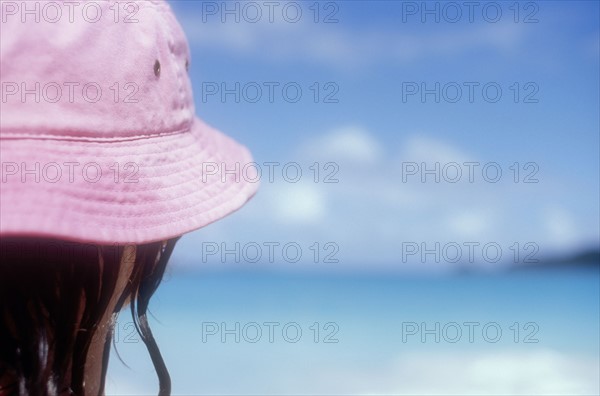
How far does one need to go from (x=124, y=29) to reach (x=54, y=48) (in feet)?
0.35

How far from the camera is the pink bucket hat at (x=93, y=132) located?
0.84 m

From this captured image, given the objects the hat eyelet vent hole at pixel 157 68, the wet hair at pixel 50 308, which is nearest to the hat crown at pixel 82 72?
the hat eyelet vent hole at pixel 157 68

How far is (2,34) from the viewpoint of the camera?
880 mm

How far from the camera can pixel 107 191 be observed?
0.88 meters

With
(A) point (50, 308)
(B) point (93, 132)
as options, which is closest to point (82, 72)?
(B) point (93, 132)

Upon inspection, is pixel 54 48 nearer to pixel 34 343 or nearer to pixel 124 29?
pixel 124 29

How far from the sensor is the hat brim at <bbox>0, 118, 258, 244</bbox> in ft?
2.68

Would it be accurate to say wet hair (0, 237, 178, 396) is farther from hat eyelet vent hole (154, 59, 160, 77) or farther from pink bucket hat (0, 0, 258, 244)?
hat eyelet vent hole (154, 59, 160, 77)

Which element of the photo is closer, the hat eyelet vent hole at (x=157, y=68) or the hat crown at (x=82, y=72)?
the hat crown at (x=82, y=72)

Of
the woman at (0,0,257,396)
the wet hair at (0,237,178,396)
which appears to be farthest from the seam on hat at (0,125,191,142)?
the wet hair at (0,237,178,396)

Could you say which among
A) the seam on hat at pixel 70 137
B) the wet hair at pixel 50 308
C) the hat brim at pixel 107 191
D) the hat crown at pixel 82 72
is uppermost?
the hat crown at pixel 82 72

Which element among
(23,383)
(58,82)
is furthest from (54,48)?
(23,383)

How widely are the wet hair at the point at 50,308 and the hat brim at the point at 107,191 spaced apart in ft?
0.21

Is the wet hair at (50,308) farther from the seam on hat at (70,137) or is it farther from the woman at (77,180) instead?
the seam on hat at (70,137)
